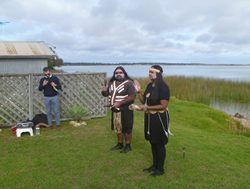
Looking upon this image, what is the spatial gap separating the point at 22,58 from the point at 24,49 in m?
0.75

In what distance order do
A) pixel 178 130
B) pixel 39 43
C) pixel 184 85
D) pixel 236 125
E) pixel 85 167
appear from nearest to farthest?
1. pixel 85 167
2. pixel 178 130
3. pixel 236 125
4. pixel 39 43
5. pixel 184 85

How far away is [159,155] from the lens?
17.2 ft

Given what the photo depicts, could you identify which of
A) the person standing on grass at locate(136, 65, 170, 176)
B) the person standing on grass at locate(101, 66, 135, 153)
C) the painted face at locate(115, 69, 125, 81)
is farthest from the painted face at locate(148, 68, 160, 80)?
the painted face at locate(115, 69, 125, 81)

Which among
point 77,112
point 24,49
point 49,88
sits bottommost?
point 77,112

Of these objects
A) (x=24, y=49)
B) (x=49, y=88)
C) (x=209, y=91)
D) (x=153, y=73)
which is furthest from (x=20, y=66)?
(x=209, y=91)

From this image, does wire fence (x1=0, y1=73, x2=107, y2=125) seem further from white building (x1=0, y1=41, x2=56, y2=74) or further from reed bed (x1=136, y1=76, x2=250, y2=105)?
reed bed (x1=136, y1=76, x2=250, y2=105)

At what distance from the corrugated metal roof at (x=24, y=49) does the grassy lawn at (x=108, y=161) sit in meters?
6.28

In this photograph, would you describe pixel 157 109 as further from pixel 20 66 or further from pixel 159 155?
pixel 20 66

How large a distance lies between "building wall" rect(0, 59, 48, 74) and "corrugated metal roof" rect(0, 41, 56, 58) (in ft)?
1.16

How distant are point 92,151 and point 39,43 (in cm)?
1120

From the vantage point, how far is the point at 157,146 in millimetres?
5184

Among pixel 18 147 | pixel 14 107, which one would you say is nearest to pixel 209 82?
pixel 14 107

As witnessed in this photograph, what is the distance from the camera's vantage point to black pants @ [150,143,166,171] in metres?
5.18

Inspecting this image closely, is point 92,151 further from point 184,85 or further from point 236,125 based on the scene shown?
point 184,85
